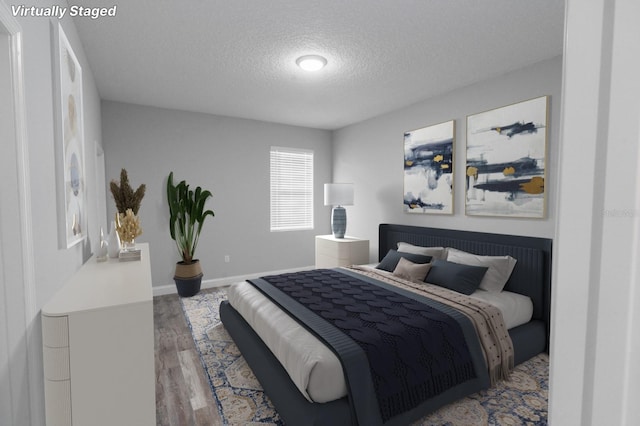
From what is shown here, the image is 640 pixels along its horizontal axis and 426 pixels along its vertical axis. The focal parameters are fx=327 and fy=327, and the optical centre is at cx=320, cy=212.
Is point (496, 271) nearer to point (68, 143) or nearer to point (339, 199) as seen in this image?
point (339, 199)

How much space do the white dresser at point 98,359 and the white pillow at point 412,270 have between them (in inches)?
97.7

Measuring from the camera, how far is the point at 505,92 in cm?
329

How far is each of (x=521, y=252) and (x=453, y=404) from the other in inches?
63.0

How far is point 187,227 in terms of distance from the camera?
4523 millimetres

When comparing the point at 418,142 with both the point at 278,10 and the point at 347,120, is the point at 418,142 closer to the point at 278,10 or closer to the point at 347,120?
the point at 347,120

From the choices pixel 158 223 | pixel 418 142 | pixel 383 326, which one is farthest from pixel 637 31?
pixel 158 223

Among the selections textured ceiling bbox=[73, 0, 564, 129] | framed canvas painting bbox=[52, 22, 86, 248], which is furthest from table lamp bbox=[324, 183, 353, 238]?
framed canvas painting bbox=[52, 22, 86, 248]

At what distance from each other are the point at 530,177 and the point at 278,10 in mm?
2632

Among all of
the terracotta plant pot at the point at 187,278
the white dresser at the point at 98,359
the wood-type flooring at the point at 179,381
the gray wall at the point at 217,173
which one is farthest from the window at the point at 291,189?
the white dresser at the point at 98,359

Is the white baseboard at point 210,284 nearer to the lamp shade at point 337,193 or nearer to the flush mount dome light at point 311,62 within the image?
the lamp shade at point 337,193

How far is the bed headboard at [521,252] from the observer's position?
285 cm

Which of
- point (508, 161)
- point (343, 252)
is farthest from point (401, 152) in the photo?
point (343, 252)

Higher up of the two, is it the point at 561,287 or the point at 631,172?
the point at 631,172

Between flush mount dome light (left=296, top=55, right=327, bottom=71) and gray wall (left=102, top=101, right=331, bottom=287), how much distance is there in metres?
2.32
